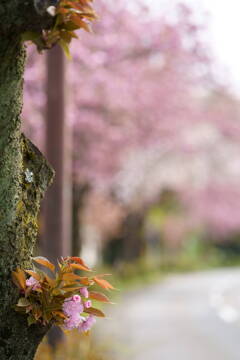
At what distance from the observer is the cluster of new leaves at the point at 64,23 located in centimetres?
308

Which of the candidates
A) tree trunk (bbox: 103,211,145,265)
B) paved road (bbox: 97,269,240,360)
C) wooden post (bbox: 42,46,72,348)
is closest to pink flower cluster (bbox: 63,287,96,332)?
wooden post (bbox: 42,46,72,348)

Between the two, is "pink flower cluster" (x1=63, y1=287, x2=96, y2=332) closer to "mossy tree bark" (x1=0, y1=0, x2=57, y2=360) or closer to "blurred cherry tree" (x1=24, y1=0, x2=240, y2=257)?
"mossy tree bark" (x1=0, y1=0, x2=57, y2=360)

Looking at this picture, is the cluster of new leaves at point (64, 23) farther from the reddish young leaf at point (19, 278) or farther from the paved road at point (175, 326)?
the paved road at point (175, 326)

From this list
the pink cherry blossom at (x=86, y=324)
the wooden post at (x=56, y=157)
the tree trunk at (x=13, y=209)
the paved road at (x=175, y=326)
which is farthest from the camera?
the paved road at (x=175, y=326)

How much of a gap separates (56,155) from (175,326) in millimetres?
6587

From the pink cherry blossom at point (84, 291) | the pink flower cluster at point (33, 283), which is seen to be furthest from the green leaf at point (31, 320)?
the pink cherry blossom at point (84, 291)

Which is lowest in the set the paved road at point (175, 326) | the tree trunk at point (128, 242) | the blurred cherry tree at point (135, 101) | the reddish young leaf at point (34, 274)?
the reddish young leaf at point (34, 274)

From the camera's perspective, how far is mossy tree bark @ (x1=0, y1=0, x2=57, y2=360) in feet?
10.2

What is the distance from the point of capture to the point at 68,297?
3406mm

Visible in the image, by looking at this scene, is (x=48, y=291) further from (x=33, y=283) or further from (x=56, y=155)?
(x=56, y=155)

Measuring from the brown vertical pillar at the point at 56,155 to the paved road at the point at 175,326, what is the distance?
1.73 m

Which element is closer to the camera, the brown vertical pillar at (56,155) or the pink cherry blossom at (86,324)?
the pink cherry blossom at (86,324)

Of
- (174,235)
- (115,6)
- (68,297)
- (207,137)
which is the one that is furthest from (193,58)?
(174,235)

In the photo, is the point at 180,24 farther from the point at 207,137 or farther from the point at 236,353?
the point at 207,137
